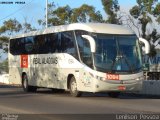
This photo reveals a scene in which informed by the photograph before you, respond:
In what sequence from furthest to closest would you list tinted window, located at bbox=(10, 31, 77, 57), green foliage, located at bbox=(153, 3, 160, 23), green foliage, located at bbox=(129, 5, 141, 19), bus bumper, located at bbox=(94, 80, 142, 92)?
1. green foliage, located at bbox=(129, 5, 141, 19)
2. green foliage, located at bbox=(153, 3, 160, 23)
3. tinted window, located at bbox=(10, 31, 77, 57)
4. bus bumper, located at bbox=(94, 80, 142, 92)

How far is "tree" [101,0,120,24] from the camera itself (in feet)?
200

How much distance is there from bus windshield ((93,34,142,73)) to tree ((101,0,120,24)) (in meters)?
36.7

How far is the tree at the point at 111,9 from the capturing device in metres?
61.1

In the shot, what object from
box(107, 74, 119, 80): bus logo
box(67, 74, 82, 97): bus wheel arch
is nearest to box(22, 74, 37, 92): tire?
box(67, 74, 82, 97): bus wheel arch

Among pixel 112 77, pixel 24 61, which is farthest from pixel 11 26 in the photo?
pixel 112 77

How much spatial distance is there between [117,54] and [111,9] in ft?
126

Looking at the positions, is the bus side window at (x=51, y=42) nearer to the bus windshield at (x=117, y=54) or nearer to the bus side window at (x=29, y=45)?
the bus side window at (x=29, y=45)

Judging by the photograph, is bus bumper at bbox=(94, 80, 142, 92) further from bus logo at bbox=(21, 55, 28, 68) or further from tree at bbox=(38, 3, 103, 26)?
tree at bbox=(38, 3, 103, 26)

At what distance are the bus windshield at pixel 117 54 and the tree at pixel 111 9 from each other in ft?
121

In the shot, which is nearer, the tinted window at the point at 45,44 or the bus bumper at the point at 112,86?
the bus bumper at the point at 112,86

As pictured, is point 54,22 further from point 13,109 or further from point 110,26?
point 13,109

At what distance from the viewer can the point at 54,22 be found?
208 ft

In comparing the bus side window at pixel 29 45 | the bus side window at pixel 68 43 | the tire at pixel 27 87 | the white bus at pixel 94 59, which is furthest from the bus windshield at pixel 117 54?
the tire at pixel 27 87

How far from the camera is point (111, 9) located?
6169 cm
